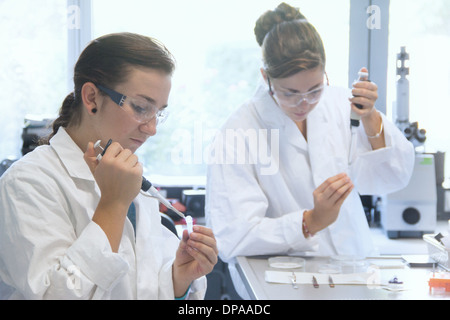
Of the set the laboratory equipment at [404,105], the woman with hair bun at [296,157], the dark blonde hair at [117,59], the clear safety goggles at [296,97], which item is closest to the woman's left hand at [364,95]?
the woman with hair bun at [296,157]

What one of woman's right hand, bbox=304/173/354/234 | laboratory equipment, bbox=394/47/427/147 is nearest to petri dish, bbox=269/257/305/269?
woman's right hand, bbox=304/173/354/234

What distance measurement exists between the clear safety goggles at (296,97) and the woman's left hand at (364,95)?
118mm

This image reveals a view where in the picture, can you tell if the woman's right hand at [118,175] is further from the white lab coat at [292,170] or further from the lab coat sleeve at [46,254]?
the white lab coat at [292,170]

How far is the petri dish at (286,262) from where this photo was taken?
5.25ft

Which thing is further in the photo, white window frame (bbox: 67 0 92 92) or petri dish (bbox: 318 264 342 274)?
white window frame (bbox: 67 0 92 92)

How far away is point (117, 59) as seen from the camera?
1.12 m

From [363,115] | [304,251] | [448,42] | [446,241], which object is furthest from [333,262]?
[448,42]

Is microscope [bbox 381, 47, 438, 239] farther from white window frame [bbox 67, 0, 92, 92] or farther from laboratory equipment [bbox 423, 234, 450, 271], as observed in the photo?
white window frame [bbox 67, 0, 92, 92]

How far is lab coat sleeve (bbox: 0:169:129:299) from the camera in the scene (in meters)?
0.90

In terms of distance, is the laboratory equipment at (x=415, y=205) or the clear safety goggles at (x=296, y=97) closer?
the clear safety goggles at (x=296, y=97)

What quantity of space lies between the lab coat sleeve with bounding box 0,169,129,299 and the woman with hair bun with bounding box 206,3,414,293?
837mm

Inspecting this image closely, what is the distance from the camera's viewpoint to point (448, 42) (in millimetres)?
2877
